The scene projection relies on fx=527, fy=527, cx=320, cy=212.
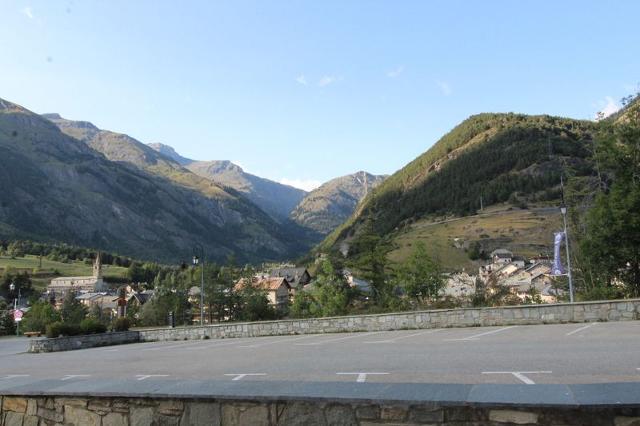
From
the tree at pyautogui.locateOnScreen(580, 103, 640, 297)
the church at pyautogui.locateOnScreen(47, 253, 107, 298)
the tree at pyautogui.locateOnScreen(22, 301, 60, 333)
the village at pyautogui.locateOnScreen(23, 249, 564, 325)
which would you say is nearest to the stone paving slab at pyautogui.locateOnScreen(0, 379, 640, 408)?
the tree at pyautogui.locateOnScreen(580, 103, 640, 297)

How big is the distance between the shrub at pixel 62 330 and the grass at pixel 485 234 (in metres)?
108

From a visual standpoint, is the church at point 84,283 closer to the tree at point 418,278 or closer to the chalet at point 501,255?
the chalet at point 501,255

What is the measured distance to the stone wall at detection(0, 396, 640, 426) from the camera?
3865 mm

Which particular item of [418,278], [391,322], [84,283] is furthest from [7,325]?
[84,283]

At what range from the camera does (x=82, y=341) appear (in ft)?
92.3

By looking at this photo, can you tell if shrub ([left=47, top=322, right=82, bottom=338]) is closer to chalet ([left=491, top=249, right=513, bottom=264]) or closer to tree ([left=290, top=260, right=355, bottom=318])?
tree ([left=290, top=260, right=355, bottom=318])

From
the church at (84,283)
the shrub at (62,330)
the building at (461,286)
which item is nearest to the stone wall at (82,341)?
the shrub at (62,330)

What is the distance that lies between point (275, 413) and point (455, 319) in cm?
→ 1773

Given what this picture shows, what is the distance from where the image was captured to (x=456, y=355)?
428 inches

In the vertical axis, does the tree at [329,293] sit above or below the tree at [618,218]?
below

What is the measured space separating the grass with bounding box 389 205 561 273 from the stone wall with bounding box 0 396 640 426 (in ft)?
420

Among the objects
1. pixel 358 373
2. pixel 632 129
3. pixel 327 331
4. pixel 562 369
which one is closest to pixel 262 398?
pixel 358 373

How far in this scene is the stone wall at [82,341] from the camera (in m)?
26.3

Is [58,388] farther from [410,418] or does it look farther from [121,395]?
[410,418]
